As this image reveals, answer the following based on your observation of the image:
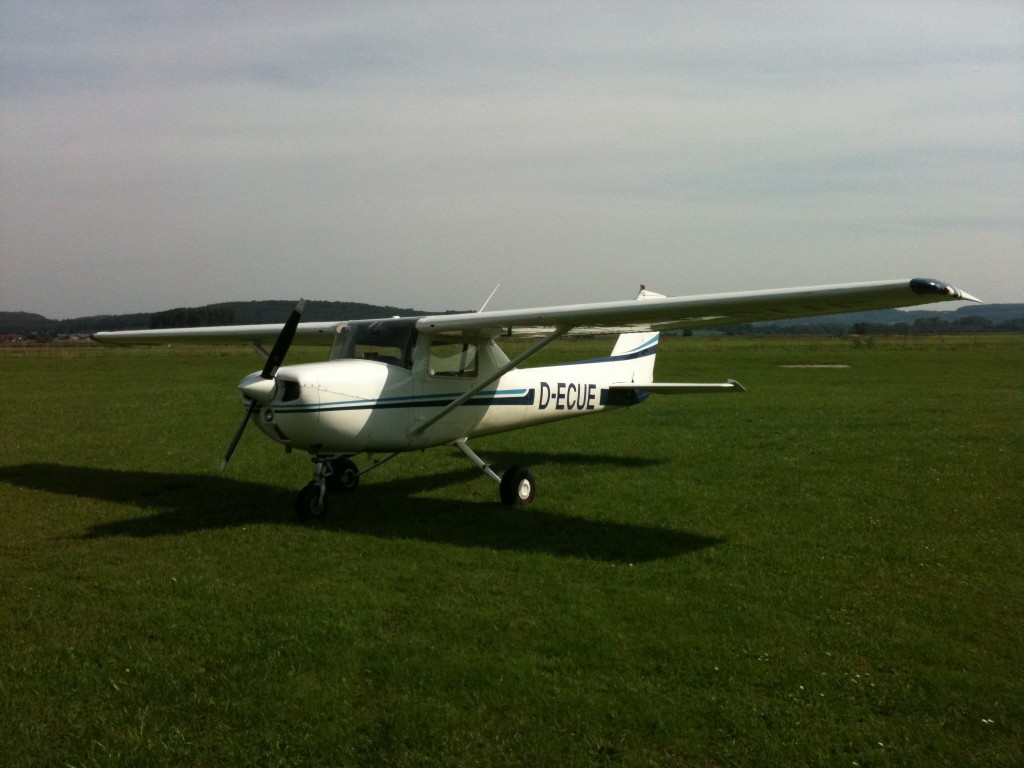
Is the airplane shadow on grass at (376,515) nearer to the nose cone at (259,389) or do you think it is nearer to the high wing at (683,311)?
the nose cone at (259,389)

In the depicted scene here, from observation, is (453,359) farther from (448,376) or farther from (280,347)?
(280,347)

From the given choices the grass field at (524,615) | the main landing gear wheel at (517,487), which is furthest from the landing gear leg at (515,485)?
the grass field at (524,615)

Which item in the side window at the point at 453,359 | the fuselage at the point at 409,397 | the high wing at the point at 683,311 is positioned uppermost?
the high wing at the point at 683,311

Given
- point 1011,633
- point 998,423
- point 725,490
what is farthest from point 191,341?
point 998,423

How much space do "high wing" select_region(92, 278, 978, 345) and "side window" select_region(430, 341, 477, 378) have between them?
167 mm

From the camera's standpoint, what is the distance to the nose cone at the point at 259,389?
25.7 feet

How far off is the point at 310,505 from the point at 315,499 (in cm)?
8

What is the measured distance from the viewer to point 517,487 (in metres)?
9.47

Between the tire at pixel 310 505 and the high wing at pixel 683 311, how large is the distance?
6.36 feet

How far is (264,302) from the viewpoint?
12742mm

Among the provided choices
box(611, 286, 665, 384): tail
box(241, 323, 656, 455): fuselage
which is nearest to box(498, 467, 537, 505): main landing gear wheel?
box(241, 323, 656, 455): fuselage

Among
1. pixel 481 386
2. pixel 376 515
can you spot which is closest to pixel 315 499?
pixel 376 515

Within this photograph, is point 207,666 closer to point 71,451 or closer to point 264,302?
point 264,302

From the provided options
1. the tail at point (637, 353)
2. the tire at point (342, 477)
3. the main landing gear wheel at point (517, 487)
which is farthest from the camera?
the tail at point (637, 353)
